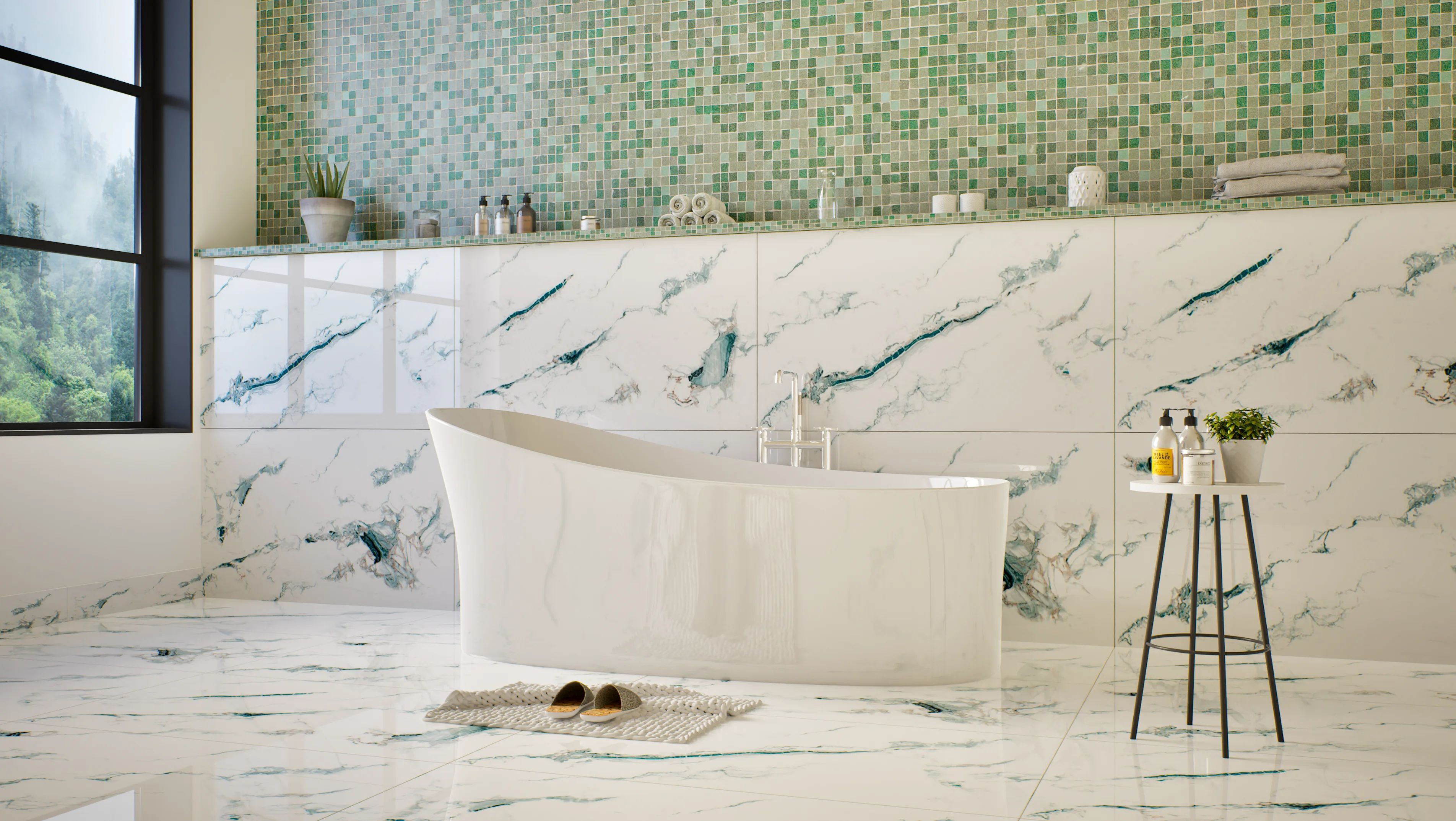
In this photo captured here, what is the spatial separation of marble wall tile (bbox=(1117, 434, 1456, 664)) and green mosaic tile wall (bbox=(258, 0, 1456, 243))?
3.07 feet

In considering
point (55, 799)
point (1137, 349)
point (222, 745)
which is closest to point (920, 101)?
point (1137, 349)

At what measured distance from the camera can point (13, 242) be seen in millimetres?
3674

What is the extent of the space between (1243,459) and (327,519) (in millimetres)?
3073

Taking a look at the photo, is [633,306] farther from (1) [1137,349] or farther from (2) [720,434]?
(1) [1137,349]

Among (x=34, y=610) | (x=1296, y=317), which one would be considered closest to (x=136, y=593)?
(x=34, y=610)

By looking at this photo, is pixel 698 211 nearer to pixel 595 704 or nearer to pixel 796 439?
pixel 796 439

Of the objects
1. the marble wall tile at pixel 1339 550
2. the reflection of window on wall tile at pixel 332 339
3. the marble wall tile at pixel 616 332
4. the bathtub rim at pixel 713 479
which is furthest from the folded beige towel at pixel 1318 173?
the reflection of window on wall tile at pixel 332 339

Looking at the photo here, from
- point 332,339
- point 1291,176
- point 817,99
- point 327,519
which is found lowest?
point 327,519

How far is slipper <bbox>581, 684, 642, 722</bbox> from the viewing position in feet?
7.89

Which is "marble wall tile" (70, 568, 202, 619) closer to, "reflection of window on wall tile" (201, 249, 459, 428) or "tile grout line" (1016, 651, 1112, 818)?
"reflection of window on wall tile" (201, 249, 459, 428)

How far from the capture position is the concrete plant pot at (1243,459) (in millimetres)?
2359

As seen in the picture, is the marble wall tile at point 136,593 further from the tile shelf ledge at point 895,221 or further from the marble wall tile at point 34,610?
the tile shelf ledge at point 895,221

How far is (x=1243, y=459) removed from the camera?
237 centimetres

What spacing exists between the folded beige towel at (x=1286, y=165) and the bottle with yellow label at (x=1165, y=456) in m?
1.33
